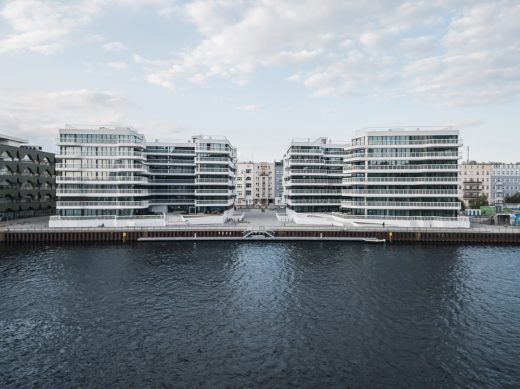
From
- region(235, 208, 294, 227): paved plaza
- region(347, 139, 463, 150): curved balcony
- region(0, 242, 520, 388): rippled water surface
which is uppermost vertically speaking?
region(347, 139, 463, 150): curved balcony

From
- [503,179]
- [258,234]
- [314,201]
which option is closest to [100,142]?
[258,234]

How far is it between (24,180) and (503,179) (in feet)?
672

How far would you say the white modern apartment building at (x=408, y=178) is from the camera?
88688mm

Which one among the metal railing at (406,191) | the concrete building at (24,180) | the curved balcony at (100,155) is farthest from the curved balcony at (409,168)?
the concrete building at (24,180)

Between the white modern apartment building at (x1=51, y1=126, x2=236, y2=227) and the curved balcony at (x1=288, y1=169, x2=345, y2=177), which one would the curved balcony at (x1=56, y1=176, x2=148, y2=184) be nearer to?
the white modern apartment building at (x1=51, y1=126, x2=236, y2=227)

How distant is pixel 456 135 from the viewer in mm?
88688

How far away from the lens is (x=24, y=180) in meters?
118

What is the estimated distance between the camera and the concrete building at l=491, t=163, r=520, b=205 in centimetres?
17225

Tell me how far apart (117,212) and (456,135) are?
8816cm

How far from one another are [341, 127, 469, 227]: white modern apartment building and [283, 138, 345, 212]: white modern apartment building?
1801 centimetres

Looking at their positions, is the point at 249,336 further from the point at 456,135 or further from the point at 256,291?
the point at 456,135

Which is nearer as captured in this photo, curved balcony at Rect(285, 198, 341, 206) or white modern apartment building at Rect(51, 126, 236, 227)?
white modern apartment building at Rect(51, 126, 236, 227)

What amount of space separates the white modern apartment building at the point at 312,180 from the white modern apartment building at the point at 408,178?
18.0 meters

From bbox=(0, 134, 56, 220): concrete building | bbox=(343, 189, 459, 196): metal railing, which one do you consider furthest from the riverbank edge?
bbox=(0, 134, 56, 220): concrete building
